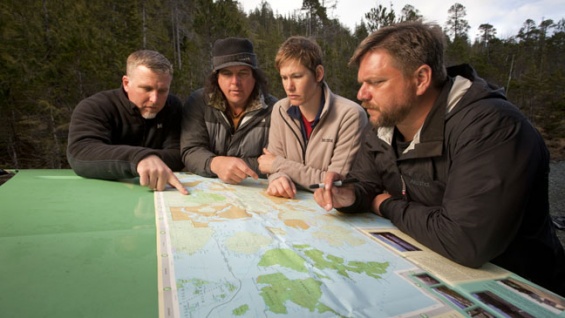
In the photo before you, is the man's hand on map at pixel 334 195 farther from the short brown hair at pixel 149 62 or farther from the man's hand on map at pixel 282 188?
the short brown hair at pixel 149 62

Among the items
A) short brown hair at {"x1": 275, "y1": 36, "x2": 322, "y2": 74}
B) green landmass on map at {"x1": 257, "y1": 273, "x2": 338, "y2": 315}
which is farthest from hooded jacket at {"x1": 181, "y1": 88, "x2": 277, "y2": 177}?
green landmass on map at {"x1": 257, "y1": 273, "x2": 338, "y2": 315}

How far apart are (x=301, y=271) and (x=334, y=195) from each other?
2.19 feet

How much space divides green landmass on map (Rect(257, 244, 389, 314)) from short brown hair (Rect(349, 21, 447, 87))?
100 centimetres

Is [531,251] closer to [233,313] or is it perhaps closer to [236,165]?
[233,313]

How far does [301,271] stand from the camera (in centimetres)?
104

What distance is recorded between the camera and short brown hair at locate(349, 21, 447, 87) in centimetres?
155

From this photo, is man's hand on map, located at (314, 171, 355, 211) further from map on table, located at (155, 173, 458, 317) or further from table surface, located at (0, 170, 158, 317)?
table surface, located at (0, 170, 158, 317)

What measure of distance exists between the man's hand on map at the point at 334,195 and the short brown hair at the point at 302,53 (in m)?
1.02

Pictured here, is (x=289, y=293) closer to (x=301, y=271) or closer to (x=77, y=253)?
(x=301, y=271)

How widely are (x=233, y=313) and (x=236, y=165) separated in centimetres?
149

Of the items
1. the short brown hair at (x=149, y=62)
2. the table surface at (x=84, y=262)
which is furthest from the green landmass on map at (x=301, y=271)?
the short brown hair at (x=149, y=62)

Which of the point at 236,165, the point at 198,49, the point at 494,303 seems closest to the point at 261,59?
the point at 198,49

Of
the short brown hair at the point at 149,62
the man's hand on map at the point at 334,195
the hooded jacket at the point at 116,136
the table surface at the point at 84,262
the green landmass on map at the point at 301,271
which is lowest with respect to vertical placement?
the green landmass on map at the point at 301,271

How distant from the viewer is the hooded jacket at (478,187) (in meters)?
1.16
